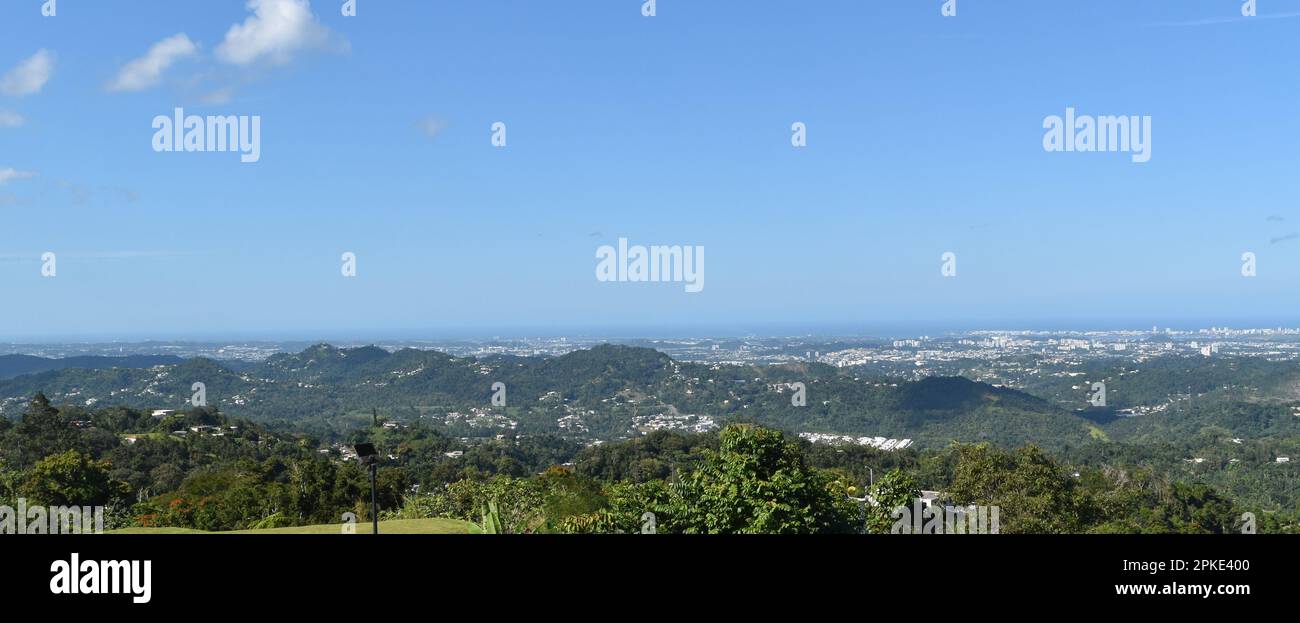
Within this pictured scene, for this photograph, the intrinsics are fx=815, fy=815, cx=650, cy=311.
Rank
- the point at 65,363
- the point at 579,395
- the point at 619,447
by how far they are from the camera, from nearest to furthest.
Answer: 1. the point at 619,447
2. the point at 65,363
3. the point at 579,395

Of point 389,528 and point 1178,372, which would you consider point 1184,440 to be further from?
point 389,528

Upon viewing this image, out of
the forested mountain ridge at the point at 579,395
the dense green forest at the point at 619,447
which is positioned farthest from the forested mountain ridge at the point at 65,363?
the dense green forest at the point at 619,447

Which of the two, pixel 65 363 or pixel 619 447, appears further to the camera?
pixel 65 363

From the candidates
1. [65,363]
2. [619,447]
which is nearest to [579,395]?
[619,447]

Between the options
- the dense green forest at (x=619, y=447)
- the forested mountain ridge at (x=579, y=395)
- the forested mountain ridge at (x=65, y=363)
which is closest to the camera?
the dense green forest at (x=619, y=447)

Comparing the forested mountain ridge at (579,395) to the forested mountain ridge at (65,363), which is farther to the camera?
the forested mountain ridge at (65,363)

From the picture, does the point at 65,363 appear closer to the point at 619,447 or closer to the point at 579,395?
the point at 579,395

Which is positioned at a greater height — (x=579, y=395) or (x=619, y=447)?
(x=619, y=447)

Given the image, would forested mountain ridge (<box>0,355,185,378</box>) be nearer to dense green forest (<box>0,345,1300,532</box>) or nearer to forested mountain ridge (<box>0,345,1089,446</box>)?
forested mountain ridge (<box>0,345,1089,446</box>)

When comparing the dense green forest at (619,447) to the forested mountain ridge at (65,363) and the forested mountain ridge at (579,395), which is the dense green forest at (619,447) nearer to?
the forested mountain ridge at (579,395)
